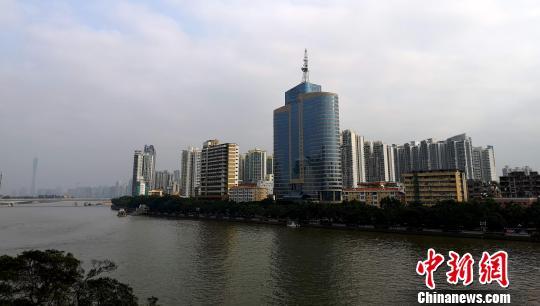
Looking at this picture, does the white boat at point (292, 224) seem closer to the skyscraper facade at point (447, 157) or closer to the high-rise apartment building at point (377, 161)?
the skyscraper facade at point (447, 157)

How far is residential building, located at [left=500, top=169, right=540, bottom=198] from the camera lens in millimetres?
95625

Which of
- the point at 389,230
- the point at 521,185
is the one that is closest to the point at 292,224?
the point at 389,230

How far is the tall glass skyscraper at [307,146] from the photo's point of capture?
107438mm

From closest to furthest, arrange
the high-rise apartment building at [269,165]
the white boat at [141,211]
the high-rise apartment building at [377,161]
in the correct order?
the white boat at [141,211]
the high-rise apartment building at [377,161]
the high-rise apartment building at [269,165]

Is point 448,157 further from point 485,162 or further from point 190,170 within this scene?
point 190,170

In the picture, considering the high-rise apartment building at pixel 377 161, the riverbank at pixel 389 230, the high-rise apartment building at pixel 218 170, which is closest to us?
the riverbank at pixel 389 230

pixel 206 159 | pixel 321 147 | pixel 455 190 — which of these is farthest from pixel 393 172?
pixel 206 159

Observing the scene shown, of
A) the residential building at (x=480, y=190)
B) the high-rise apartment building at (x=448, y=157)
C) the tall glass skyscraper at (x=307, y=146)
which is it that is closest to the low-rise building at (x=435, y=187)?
the residential building at (x=480, y=190)

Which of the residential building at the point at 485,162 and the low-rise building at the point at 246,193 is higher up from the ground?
the residential building at the point at 485,162

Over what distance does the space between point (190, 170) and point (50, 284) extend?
15793 centimetres

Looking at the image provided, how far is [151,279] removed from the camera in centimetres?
3028

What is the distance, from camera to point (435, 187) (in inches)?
3307

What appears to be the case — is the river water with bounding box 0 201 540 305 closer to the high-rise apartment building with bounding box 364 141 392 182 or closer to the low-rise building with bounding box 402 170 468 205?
the low-rise building with bounding box 402 170 468 205

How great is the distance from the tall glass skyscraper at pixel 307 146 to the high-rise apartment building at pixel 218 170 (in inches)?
668
